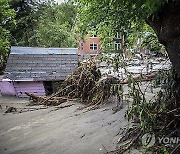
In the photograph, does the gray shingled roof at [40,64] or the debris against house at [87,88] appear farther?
the gray shingled roof at [40,64]

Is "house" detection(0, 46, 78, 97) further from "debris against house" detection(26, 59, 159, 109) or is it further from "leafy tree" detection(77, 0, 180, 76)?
"leafy tree" detection(77, 0, 180, 76)

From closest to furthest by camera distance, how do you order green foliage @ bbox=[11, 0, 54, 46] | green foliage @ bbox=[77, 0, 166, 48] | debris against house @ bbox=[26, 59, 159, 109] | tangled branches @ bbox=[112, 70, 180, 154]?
tangled branches @ bbox=[112, 70, 180, 154] < green foliage @ bbox=[77, 0, 166, 48] < debris against house @ bbox=[26, 59, 159, 109] < green foliage @ bbox=[11, 0, 54, 46]

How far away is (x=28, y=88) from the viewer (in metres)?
14.4

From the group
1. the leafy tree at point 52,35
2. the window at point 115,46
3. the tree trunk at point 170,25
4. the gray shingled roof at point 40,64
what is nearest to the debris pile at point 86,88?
the window at point 115,46

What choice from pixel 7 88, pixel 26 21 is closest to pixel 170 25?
pixel 7 88

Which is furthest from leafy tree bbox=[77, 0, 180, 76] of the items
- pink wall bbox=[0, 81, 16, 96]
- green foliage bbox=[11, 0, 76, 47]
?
green foliage bbox=[11, 0, 76, 47]

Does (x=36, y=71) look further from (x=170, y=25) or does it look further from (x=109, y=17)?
(x=170, y=25)

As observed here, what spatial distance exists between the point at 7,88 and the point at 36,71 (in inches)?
75.3

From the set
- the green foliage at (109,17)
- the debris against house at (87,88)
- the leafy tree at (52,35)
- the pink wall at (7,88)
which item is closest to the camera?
the green foliage at (109,17)

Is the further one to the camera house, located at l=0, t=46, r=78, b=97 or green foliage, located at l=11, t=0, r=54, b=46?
green foliage, located at l=11, t=0, r=54, b=46

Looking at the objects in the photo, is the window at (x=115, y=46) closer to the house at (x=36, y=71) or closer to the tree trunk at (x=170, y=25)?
the tree trunk at (x=170, y=25)

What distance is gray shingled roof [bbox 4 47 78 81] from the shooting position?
14.3 metres

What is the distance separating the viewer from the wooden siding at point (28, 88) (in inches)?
564

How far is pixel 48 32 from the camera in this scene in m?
30.3
